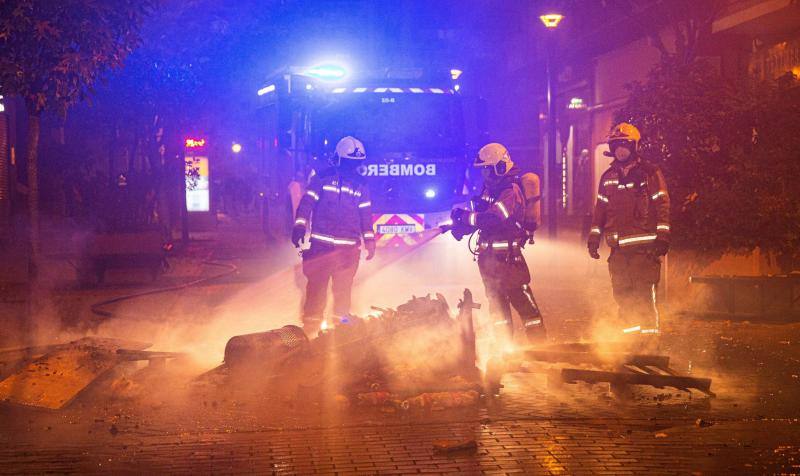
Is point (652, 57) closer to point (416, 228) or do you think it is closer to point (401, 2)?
point (401, 2)

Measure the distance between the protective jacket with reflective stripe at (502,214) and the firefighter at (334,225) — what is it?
A: 4.47 feet

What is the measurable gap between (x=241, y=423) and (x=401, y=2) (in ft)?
54.6

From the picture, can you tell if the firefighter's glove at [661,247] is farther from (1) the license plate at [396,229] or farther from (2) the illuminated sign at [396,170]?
(2) the illuminated sign at [396,170]

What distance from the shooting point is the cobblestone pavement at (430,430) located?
563 cm

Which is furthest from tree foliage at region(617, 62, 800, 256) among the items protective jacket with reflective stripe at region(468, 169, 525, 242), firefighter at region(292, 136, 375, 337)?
firefighter at region(292, 136, 375, 337)

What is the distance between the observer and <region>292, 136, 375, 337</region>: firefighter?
32.1 ft

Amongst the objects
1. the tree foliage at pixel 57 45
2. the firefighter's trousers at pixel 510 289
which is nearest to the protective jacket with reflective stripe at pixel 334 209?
the firefighter's trousers at pixel 510 289

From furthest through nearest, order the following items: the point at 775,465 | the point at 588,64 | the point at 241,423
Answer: the point at 588,64 → the point at 241,423 → the point at 775,465

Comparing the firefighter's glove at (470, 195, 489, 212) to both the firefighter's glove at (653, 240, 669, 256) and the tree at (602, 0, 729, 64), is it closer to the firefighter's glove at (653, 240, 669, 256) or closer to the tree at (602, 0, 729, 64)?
the firefighter's glove at (653, 240, 669, 256)

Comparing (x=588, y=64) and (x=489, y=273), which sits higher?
(x=588, y=64)

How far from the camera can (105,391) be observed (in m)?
7.55

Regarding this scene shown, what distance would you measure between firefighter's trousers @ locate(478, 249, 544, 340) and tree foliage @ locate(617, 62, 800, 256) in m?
3.73

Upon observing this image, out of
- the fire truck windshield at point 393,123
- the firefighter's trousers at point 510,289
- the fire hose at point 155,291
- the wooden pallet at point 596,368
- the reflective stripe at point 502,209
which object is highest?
the fire truck windshield at point 393,123

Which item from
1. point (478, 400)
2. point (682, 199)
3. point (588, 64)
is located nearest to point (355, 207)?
point (478, 400)
